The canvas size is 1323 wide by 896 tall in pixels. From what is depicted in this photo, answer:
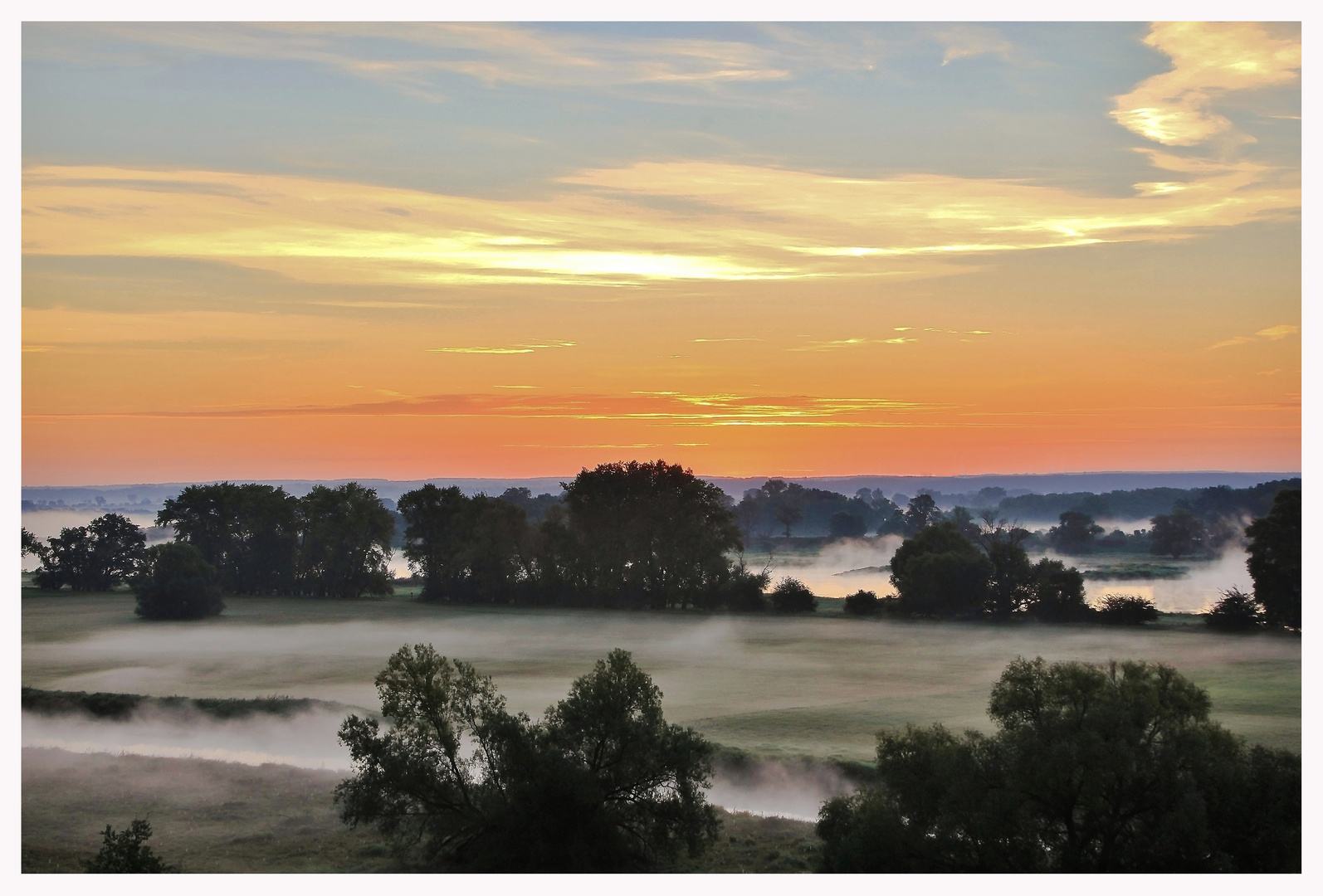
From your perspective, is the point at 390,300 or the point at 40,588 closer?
the point at 390,300

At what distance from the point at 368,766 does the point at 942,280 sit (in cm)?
2624

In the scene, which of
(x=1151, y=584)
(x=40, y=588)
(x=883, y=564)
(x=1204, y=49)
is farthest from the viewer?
(x=883, y=564)

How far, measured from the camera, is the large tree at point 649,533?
2222 inches

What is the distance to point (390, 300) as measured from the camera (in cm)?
3984

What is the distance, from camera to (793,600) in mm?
56562

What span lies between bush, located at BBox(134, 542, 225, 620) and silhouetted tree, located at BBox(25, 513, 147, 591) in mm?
3726

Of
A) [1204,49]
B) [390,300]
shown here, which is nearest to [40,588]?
[390,300]

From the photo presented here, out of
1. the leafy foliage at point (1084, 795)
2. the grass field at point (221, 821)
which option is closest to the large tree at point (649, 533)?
the grass field at point (221, 821)

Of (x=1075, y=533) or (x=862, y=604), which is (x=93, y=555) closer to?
(x=862, y=604)

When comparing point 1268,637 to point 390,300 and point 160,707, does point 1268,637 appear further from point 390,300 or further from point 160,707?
point 160,707

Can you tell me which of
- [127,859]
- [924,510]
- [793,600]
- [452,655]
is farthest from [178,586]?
[924,510]

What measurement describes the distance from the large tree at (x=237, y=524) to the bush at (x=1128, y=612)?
3815 centimetres

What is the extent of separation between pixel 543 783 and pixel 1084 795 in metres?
11.2

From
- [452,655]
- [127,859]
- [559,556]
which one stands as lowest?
[127,859]
